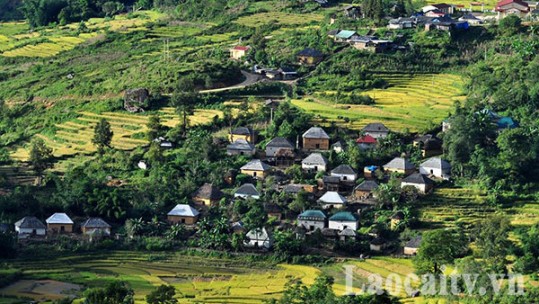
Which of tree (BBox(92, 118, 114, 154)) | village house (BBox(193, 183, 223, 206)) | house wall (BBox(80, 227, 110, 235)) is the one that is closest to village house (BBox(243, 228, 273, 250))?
village house (BBox(193, 183, 223, 206))

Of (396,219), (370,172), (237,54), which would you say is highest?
Result: (237,54)

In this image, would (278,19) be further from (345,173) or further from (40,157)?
(345,173)

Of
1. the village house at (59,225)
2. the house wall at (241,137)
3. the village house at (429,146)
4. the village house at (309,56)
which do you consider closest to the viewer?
the village house at (59,225)

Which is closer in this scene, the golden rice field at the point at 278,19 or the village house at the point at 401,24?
the village house at the point at 401,24

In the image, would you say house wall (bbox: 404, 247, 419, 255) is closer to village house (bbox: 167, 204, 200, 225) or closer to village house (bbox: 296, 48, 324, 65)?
village house (bbox: 167, 204, 200, 225)

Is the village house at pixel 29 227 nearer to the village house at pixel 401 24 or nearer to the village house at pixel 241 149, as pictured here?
the village house at pixel 241 149

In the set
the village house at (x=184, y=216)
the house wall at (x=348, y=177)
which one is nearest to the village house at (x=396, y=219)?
the house wall at (x=348, y=177)

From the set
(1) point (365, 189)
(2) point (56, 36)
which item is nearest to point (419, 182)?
(1) point (365, 189)
